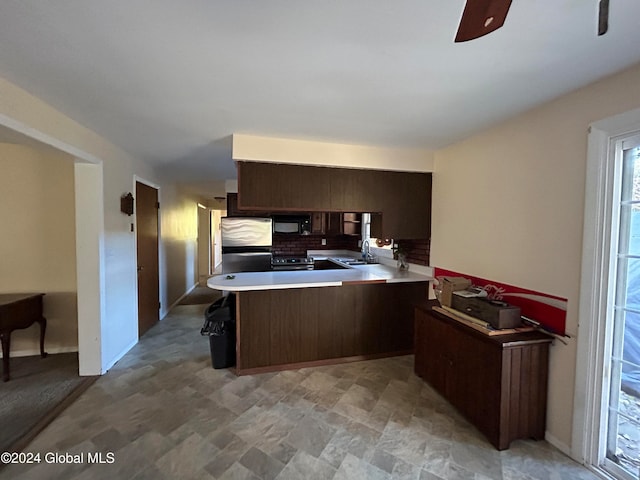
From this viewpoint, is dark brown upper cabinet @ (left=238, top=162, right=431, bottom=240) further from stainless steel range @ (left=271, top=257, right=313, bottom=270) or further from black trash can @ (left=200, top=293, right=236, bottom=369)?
stainless steel range @ (left=271, top=257, right=313, bottom=270)

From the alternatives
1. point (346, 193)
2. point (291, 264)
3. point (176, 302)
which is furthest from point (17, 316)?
point (346, 193)

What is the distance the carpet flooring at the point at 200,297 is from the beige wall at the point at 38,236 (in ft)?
8.22

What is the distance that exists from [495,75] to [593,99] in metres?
0.69

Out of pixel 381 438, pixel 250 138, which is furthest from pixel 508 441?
pixel 250 138

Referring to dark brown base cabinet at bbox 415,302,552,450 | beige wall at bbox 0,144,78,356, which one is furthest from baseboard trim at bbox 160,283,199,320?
dark brown base cabinet at bbox 415,302,552,450

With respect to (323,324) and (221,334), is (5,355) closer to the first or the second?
(221,334)

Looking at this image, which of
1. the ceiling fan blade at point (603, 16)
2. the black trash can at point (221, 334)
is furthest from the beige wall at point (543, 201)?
the black trash can at point (221, 334)

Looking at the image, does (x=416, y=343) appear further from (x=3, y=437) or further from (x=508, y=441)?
(x=3, y=437)

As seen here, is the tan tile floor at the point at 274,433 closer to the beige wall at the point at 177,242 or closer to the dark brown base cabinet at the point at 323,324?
the dark brown base cabinet at the point at 323,324

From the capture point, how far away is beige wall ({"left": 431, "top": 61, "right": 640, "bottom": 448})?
183 cm

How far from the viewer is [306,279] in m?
3.08

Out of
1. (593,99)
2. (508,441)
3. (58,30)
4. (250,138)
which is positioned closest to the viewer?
(58,30)

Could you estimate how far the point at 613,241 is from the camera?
1.70 m

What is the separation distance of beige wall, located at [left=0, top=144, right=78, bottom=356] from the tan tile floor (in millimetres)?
1068
